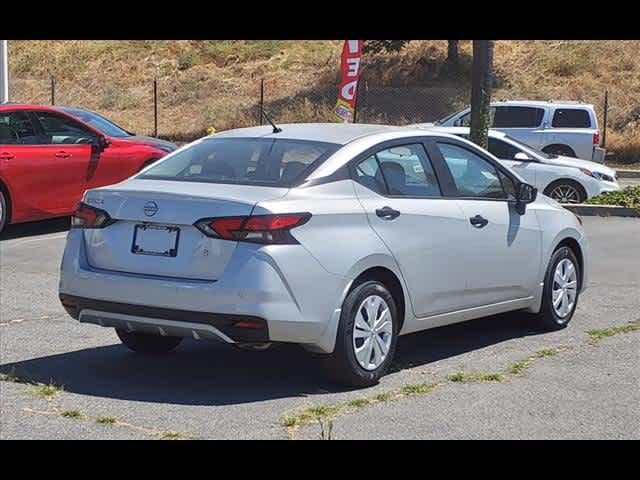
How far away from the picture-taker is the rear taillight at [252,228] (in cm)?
656

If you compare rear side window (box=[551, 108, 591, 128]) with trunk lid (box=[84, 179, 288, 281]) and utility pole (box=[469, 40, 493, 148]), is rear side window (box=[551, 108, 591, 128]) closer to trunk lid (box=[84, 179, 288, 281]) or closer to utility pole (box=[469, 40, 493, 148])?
utility pole (box=[469, 40, 493, 148])

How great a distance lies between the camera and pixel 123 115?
134 ft

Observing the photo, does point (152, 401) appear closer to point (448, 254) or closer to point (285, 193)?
point (285, 193)

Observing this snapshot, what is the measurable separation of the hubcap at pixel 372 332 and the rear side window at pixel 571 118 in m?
18.7

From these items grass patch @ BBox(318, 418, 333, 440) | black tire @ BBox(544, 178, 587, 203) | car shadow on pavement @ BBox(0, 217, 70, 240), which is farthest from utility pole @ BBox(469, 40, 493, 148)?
grass patch @ BBox(318, 418, 333, 440)

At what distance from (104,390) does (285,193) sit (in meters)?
1.62

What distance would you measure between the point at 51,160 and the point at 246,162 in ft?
23.8

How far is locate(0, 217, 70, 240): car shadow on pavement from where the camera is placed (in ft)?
47.1

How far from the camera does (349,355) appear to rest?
6918 mm

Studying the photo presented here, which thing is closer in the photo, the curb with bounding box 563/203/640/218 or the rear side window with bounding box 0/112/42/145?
the rear side window with bounding box 0/112/42/145

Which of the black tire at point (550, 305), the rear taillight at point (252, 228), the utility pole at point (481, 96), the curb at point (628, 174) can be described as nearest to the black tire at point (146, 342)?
the rear taillight at point (252, 228)

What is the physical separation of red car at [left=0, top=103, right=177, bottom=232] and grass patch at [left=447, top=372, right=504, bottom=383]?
7.80 metres

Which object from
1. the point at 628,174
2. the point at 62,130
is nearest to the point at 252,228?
the point at 62,130
